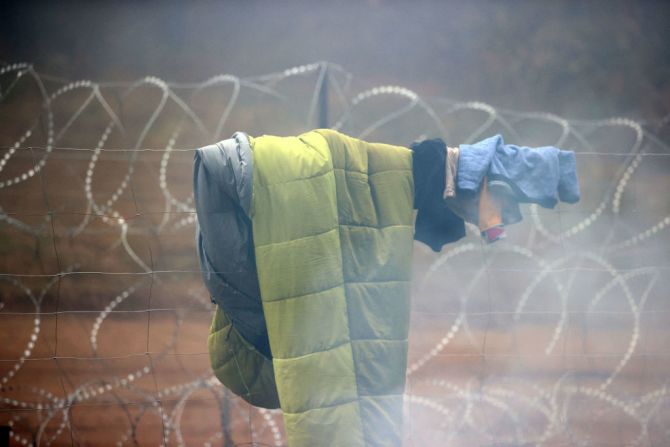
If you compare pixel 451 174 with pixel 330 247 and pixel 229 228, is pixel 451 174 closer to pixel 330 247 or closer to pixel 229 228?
pixel 330 247

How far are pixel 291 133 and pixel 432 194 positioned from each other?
3.88 feet

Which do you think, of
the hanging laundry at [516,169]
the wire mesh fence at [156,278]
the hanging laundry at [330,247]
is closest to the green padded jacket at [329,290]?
the hanging laundry at [330,247]

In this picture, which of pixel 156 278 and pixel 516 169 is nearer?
pixel 516 169

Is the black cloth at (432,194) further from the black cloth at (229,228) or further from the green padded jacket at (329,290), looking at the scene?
the black cloth at (229,228)

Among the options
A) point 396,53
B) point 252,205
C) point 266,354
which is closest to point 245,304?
point 266,354

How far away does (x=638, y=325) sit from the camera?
3.20 meters

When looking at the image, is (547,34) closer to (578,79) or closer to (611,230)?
(578,79)

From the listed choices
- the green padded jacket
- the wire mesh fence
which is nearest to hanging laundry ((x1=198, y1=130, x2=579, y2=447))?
the green padded jacket

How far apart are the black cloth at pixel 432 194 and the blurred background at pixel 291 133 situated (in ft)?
3.48

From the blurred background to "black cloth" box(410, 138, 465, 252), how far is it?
3.48 feet

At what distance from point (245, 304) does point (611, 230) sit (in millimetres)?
1994

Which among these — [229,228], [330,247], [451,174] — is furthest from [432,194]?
[229,228]

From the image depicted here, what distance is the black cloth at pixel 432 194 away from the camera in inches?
77.1

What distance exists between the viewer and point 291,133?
3018 mm
